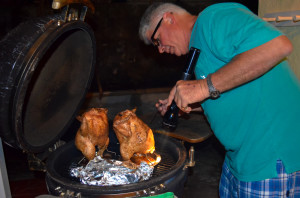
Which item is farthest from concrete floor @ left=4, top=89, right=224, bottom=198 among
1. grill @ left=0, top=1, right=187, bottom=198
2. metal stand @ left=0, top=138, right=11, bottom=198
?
metal stand @ left=0, top=138, right=11, bottom=198

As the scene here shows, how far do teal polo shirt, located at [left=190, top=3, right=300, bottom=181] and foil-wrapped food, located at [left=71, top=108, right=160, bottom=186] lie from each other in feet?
1.93

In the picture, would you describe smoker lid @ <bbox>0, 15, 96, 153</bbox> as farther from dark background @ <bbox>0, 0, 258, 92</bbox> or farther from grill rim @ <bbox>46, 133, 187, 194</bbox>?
dark background @ <bbox>0, 0, 258, 92</bbox>

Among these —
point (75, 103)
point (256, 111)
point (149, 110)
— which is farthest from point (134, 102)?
point (256, 111)

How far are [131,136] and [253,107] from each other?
87cm

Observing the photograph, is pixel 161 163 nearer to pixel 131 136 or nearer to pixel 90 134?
pixel 131 136

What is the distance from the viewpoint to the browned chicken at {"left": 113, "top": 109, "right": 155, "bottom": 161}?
194 centimetres

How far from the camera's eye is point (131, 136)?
1.95 metres

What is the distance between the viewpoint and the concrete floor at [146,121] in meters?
3.70

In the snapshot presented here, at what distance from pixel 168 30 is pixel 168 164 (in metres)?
0.98

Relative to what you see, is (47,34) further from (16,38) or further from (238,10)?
(238,10)

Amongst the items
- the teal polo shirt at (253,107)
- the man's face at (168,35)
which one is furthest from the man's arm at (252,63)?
the man's face at (168,35)

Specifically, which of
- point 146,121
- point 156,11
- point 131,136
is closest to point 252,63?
point 156,11

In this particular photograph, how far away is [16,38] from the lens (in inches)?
53.6

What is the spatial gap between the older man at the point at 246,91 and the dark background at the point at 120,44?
4.42 metres
